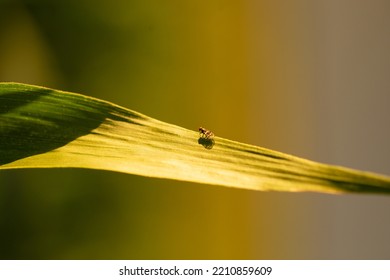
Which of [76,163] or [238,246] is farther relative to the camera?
[238,246]

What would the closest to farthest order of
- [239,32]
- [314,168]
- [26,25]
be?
[314,168] → [26,25] → [239,32]

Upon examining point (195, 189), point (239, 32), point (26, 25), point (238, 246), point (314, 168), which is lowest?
point (314, 168)

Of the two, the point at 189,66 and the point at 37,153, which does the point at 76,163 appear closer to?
the point at 37,153

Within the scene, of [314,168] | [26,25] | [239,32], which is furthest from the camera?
[239,32]

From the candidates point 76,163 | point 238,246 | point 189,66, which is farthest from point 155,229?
point 76,163

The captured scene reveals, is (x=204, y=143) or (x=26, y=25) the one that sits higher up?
(x=26, y=25)

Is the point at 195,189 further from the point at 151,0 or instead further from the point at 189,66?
the point at 151,0
